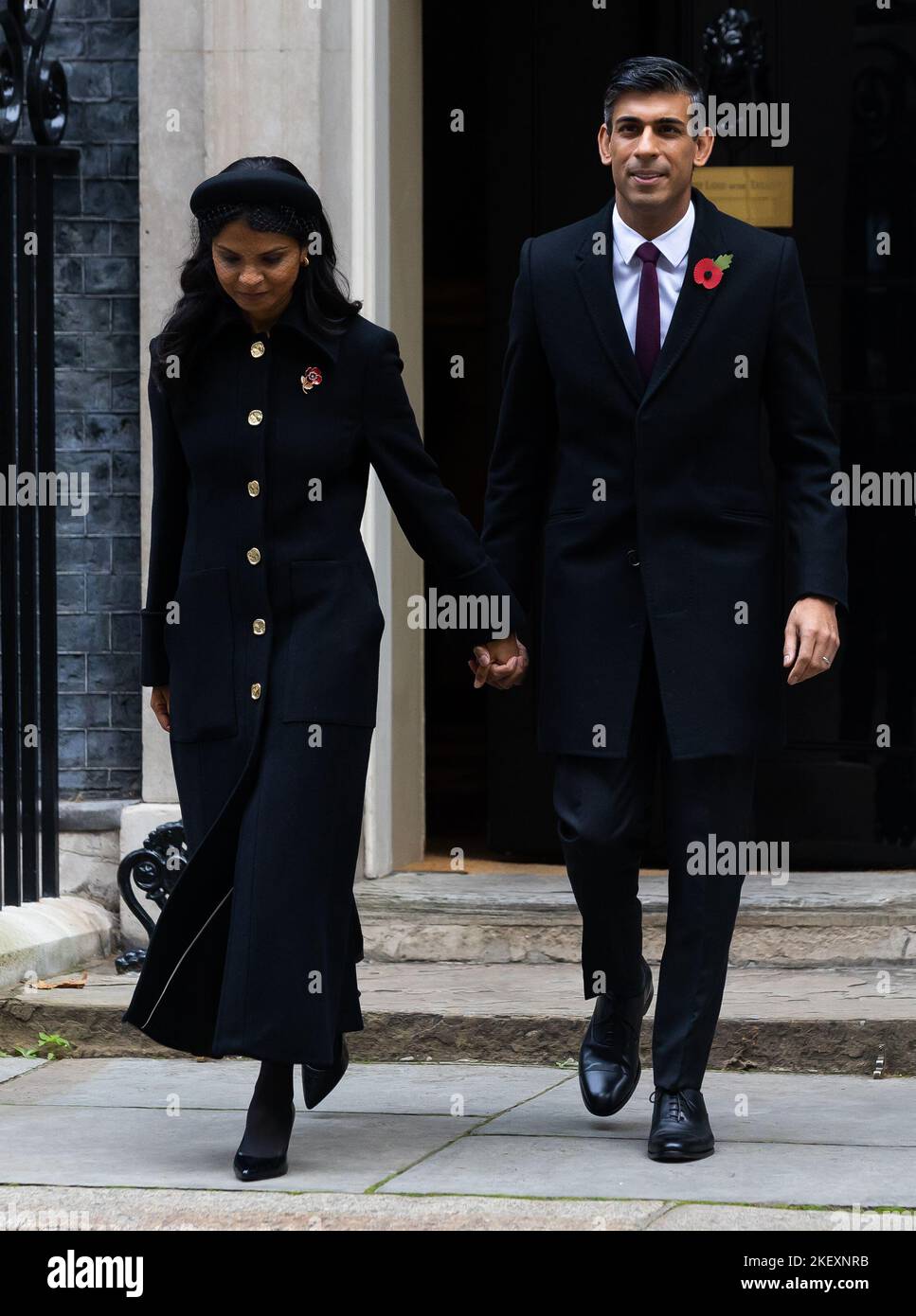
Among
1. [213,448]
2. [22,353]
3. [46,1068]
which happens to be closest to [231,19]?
[22,353]

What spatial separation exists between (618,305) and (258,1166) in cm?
187

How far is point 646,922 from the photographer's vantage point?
649 cm

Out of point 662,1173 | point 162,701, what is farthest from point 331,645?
point 662,1173

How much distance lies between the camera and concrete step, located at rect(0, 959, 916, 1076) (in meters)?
5.64

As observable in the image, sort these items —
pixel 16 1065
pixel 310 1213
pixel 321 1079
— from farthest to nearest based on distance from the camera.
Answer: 1. pixel 16 1065
2. pixel 321 1079
3. pixel 310 1213

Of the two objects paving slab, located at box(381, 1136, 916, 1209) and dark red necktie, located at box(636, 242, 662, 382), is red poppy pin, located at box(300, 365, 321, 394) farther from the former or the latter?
paving slab, located at box(381, 1136, 916, 1209)

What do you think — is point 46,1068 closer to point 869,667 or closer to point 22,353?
point 22,353

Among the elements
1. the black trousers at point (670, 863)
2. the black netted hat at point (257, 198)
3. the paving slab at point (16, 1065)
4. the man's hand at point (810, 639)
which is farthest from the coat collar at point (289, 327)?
the paving slab at point (16, 1065)

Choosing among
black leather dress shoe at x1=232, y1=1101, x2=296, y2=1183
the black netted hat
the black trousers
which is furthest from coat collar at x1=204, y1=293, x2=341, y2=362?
black leather dress shoe at x1=232, y1=1101, x2=296, y2=1183

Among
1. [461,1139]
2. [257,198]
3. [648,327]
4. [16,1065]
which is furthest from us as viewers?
[16,1065]

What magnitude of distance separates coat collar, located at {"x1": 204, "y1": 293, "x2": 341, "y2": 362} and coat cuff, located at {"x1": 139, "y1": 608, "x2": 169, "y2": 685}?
1.97 ft

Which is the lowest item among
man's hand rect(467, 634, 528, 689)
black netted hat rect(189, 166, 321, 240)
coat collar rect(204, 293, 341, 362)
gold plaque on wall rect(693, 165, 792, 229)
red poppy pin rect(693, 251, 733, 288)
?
man's hand rect(467, 634, 528, 689)

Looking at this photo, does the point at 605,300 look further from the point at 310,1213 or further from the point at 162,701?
the point at 310,1213
